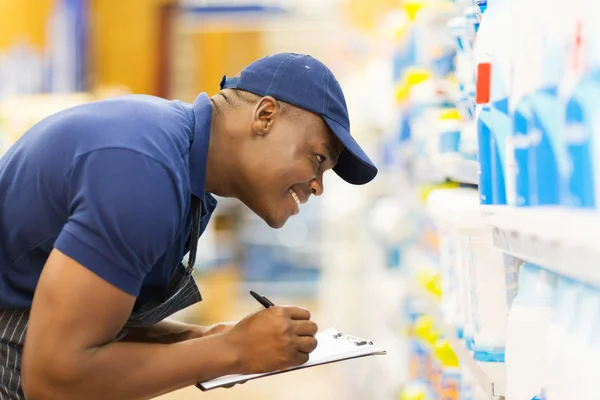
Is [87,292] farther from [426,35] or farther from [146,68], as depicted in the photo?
[146,68]

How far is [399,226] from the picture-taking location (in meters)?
3.95

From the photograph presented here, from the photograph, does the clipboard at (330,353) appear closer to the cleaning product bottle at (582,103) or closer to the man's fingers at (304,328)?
the man's fingers at (304,328)

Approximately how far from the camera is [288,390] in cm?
599

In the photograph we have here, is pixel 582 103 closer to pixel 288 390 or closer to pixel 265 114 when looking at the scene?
pixel 265 114

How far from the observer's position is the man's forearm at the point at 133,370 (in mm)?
1623

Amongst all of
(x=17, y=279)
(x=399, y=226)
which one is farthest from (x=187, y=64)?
(x=17, y=279)

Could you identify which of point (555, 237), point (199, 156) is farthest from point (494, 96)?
point (199, 156)

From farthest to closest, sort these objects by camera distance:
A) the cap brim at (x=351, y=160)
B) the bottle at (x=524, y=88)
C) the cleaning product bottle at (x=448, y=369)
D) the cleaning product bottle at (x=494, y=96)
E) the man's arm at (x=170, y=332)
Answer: the cleaning product bottle at (x=448, y=369), the man's arm at (x=170, y=332), the cap brim at (x=351, y=160), the cleaning product bottle at (x=494, y=96), the bottle at (x=524, y=88)

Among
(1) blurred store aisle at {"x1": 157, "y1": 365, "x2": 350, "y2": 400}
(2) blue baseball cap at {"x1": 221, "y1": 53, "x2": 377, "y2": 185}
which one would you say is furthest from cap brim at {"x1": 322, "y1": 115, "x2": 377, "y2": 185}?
(1) blurred store aisle at {"x1": 157, "y1": 365, "x2": 350, "y2": 400}

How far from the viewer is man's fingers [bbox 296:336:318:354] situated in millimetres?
1831

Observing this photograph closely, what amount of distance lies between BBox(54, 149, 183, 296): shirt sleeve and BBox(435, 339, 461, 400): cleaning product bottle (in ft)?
4.55

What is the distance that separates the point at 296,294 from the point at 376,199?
16.6ft

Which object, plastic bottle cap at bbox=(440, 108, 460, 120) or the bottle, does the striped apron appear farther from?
plastic bottle cap at bbox=(440, 108, 460, 120)

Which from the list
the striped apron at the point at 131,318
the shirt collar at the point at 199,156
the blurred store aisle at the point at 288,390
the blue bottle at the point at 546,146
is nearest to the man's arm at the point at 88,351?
the striped apron at the point at 131,318
